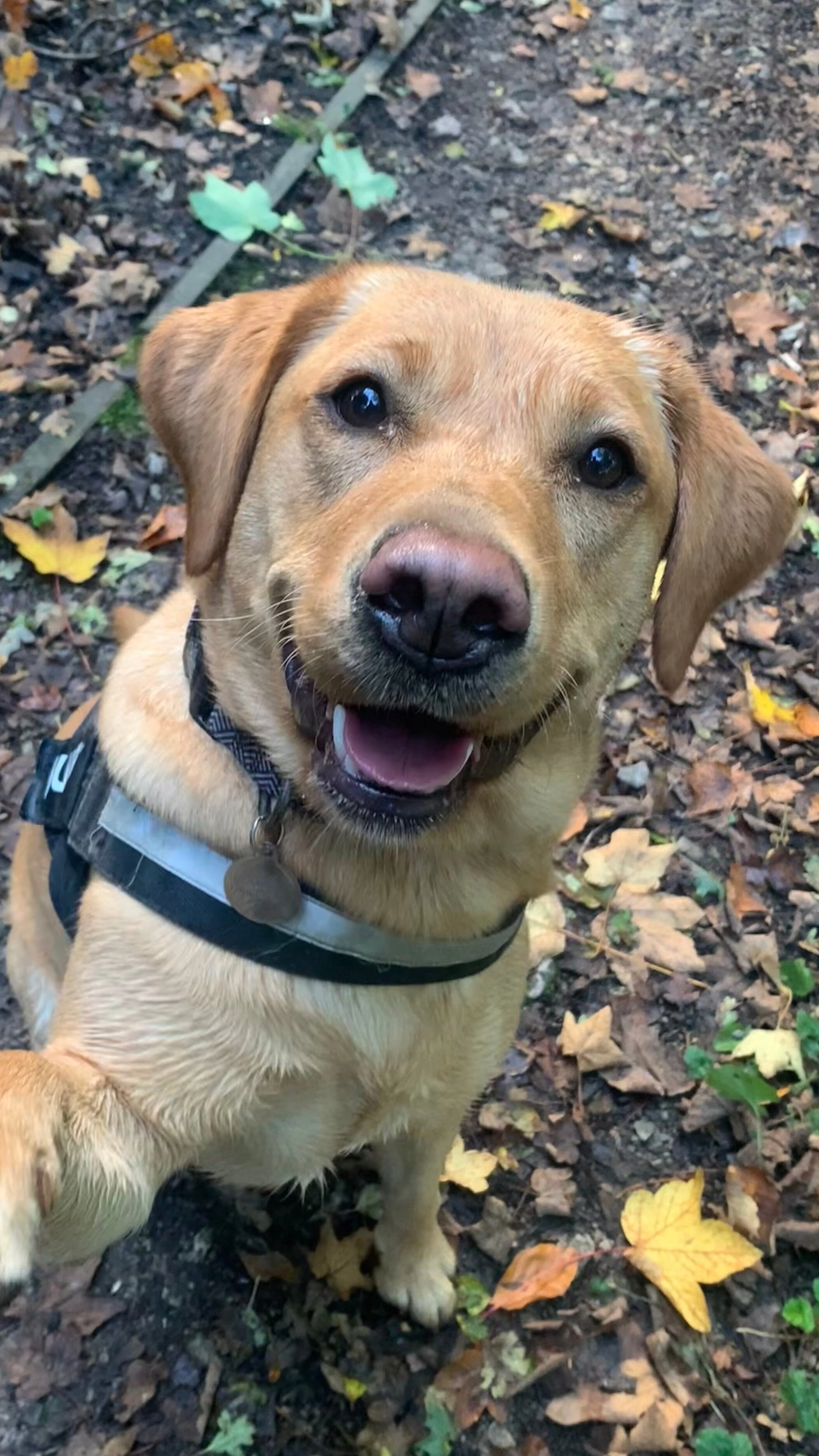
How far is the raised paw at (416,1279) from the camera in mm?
2826

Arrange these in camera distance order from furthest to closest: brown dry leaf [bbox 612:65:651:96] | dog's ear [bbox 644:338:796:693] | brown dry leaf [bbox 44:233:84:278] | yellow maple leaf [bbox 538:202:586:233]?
1. brown dry leaf [bbox 612:65:651:96]
2. yellow maple leaf [bbox 538:202:586:233]
3. brown dry leaf [bbox 44:233:84:278]
4. dog's ear [bbox 644:338:796:693]

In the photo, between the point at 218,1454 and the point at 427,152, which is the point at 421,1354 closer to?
the point at 218,1454

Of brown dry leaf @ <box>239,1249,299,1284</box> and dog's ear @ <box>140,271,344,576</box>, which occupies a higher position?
dog's ear @ <box>140,271,344,576</box>

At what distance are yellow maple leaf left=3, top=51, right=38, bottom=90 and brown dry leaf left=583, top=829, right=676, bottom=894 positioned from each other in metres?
4.32

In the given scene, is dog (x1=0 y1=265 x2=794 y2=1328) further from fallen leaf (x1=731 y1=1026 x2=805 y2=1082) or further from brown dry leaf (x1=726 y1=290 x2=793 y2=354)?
brown dry leaf (x1=726 y1=290 x2=793 y2=354)

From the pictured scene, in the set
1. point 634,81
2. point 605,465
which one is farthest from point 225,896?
point 634,81

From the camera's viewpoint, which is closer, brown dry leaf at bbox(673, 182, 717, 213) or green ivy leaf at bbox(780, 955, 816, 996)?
green ivy leaf at bbox(780, 955, 816, 996)

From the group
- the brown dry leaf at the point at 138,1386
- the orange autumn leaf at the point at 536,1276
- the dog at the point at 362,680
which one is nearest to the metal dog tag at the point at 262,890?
the dog at the point at 362,680

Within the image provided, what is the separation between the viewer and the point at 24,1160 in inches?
61.5

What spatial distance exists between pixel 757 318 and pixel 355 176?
2.00 m

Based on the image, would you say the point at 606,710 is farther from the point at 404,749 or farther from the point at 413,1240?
the point at 404,749

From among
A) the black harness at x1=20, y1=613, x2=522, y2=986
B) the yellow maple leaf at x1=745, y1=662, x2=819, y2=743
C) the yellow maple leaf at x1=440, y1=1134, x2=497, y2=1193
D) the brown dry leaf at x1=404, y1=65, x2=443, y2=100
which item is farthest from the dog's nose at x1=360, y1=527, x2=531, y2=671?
the brown dry leaf at x1=404, y1=65, x2=443, y2=100

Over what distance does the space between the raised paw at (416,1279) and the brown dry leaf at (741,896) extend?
4.95ft

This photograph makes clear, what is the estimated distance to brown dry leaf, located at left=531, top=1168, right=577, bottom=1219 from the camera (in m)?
3.10
